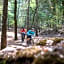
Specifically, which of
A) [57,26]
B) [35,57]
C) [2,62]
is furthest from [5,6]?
[57,26]

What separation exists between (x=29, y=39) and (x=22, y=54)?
10977mm

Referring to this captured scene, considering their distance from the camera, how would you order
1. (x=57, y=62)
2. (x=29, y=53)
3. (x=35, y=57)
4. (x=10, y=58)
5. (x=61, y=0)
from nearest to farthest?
(x=57, y=62)
(x=35, y=57)
(x=29, y=53)
(x=10, y=58)
(x=61, y=0)

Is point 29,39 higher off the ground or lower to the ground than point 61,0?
lower

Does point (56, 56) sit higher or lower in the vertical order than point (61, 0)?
lower

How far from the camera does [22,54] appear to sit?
4086 millimetres

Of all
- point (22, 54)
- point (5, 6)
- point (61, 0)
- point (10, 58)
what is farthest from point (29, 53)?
point (61, 0)

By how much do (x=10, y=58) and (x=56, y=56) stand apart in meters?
1.37

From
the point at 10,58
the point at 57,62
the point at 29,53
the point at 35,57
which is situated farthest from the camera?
the point at 10,58

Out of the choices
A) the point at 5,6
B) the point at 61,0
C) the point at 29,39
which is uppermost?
the point at 61,0

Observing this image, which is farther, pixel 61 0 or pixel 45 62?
pixel 61 0

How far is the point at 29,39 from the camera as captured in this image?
49.4 feet

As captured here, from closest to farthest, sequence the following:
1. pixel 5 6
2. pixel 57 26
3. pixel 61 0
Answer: pixel 5 6
pixel 61 0
pixel 57 26

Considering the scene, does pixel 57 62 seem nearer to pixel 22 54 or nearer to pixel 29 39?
pixel 22 54

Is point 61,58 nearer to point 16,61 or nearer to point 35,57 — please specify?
point 35,57
